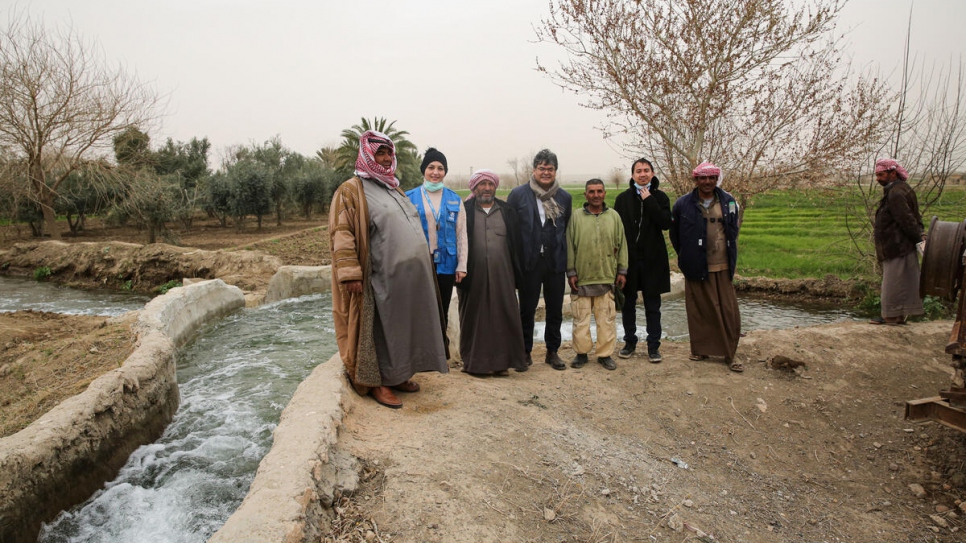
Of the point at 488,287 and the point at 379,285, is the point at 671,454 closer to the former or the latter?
the point at 488,287

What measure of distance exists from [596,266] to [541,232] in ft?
1.83

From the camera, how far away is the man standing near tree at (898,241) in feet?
18.4

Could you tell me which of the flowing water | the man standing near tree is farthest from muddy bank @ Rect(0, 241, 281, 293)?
the man standing near tree

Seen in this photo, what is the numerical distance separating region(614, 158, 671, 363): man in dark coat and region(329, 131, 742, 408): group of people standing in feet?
0.03

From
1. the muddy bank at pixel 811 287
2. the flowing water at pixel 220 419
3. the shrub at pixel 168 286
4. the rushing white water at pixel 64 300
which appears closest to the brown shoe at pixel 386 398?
the flowing water at pixel 220 419

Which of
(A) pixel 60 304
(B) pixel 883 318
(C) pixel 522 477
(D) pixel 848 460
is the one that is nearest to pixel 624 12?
(B) pixel 883 318

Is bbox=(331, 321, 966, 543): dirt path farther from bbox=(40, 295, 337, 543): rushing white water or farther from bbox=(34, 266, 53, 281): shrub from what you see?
bbox=(34, 266, 53, 281): shrub

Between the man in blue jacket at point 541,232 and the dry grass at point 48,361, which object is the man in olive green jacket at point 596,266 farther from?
the dry grass at point 48,361

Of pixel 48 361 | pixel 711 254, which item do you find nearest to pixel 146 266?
pixel 48 361

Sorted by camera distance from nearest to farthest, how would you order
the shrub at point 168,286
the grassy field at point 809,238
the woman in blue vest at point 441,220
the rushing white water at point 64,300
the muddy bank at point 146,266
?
the woman in blue vest at point 441,220 < the grassy field at point 809,238 < the rushing white water at point 64,300 < the shrub at point 168,286 < the muddy bank at point 146,266

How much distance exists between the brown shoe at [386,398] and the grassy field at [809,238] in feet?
23.5

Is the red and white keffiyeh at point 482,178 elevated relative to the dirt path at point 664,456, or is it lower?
elevated

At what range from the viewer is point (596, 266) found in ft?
15.0

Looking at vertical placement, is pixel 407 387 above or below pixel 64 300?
above
